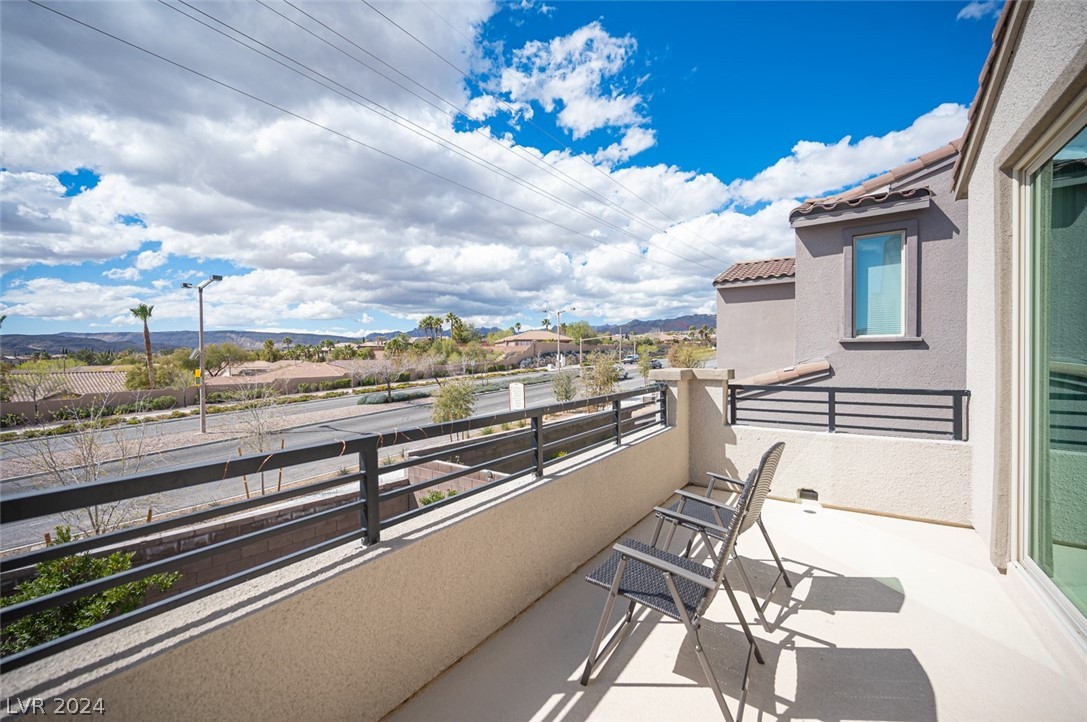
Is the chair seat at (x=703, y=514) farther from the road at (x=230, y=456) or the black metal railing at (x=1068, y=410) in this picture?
the road at (x=230, y=456)

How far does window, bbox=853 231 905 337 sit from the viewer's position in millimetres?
6195

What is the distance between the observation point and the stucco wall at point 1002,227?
2.17 metres

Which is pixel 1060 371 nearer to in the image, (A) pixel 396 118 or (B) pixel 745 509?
(B) pixel 745 509

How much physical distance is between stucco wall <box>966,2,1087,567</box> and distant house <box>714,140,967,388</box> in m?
2.27

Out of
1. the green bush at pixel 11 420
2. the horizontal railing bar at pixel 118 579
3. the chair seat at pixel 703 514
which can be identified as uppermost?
the horizontal railing bar at pixel 118 579

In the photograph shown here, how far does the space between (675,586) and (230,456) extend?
35.1ft

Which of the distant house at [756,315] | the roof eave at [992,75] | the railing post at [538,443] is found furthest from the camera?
the distant house at [756,315]

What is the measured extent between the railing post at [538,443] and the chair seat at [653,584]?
86 cm

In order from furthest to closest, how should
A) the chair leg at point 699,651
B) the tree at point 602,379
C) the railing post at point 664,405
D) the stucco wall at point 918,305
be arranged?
the tree at point 602,379 → the stucco wall at point 918,305 → the railing post at point 664,405 → the chair leg at point 699,651

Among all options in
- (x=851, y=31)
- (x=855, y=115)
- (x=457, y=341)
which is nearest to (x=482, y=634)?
(x=851, y=31)

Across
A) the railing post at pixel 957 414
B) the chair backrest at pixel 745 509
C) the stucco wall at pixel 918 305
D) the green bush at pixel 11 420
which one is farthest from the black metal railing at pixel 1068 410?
the green bush at pixel 11 420

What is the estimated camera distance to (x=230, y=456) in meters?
9.57

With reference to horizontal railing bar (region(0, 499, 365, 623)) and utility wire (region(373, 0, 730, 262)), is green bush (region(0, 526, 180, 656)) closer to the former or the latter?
horizontal railing bar (region(0, 499, 365, 623))

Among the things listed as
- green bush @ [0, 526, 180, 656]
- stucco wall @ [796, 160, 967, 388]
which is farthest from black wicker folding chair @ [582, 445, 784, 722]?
stucco wall @ [796, 160, 967, 388]
